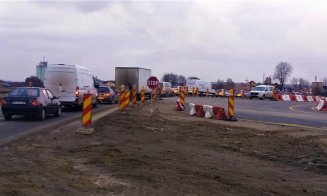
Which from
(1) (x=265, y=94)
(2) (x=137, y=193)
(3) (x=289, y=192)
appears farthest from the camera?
(1) (x=265, y=94)

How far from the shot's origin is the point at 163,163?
10.2 m

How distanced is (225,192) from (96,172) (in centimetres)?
262

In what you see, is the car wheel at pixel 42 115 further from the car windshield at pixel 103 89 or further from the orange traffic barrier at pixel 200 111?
the car windshield at pixel 103 89

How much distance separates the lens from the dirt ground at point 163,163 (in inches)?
306

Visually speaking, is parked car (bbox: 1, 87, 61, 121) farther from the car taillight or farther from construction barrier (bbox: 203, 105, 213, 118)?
construction barrier (bbox: 203, 105, 213, 118)

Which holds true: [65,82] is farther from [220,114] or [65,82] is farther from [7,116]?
[220,114]

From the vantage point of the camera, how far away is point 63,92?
2739 cm

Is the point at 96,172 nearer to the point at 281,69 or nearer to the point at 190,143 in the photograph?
the point at 190,143

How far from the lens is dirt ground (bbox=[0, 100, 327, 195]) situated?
777cm

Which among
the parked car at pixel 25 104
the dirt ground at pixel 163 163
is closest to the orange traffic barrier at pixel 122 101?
the parked car at pixel 25 104

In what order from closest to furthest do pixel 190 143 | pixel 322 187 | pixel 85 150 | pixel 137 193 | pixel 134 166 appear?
pixel 137 193, pixel 322 187, pixel 134 166, pixel 85 150, pixel 190 143

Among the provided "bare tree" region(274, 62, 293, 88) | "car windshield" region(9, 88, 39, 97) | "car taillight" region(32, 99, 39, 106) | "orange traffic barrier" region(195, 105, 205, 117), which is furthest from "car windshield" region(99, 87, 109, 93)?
"bare tree" region(274, 62, 293, 88)

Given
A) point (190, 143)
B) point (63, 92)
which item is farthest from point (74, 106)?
point (190, 143)

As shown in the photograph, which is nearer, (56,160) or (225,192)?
(225,192)
